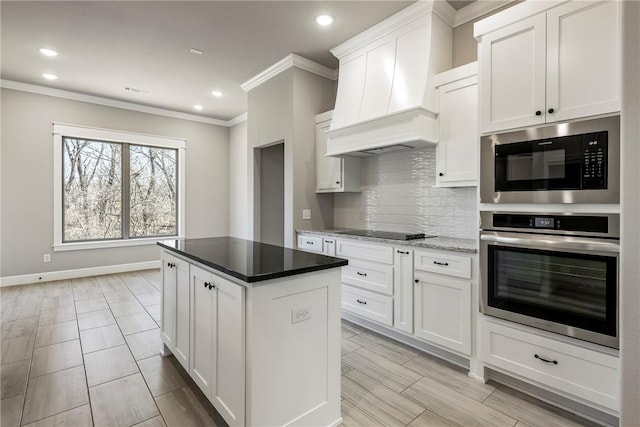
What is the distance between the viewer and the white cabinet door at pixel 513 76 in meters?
1.96

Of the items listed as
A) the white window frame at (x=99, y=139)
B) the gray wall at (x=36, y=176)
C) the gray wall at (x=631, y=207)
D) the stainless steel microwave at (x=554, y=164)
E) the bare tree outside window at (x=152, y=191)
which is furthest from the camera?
the bare tree outside window at (x=152, y=191)

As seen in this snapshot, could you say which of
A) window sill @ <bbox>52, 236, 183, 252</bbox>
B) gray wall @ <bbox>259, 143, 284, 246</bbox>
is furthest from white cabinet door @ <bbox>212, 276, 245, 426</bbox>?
window sill @ <bbox>52, 236, 183, 252</bbox>

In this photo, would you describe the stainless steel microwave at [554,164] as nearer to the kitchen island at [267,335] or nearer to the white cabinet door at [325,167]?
the kitchen island at [267,335]

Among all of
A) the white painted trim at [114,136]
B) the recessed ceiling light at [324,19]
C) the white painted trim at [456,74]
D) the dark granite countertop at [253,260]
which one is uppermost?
the recessed ceiling light at [324,19]

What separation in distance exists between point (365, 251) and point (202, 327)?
1653mm

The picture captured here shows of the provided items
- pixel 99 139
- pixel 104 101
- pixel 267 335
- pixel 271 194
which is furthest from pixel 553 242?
pixel 104 101

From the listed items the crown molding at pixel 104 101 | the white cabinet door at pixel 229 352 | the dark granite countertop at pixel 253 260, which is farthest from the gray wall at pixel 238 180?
the white cabinet door at pixel 229 352

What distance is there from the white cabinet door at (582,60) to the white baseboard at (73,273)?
6.23 m

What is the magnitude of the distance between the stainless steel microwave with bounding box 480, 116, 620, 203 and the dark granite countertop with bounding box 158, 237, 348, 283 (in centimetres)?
123

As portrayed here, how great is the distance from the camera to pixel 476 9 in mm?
2826

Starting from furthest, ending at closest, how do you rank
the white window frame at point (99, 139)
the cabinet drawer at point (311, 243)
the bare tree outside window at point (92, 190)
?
the bare tree outside window at point (92, 190) < the white window frame at point (99, 139) < the cabinet drawer at point (311, 243)

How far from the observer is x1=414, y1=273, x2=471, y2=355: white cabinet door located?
7.70 feet

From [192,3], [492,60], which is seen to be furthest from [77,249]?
[492,60]

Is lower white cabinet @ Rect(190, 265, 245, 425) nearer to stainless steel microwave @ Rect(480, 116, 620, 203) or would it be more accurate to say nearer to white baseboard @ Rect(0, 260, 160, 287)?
stainless steel microwave @ Rect(480, 116, 620, 203)
